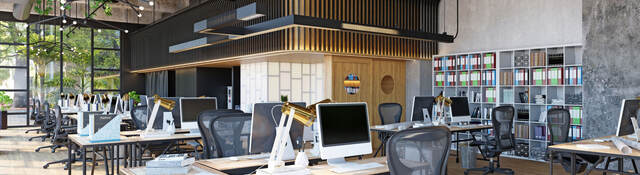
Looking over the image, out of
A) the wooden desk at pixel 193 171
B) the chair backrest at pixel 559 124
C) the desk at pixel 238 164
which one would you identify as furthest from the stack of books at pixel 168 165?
the chair backrest at pixel 559 124

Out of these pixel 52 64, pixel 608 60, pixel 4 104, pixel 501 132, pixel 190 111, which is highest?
pixel 52 64

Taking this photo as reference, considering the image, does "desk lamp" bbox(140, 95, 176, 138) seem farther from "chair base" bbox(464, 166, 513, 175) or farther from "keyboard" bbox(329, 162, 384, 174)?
"chair base" bbox(464, 166, 513, 175)

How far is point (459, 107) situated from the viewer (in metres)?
8.52

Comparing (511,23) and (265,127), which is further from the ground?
(511,23)

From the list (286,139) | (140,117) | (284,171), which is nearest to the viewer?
(286,139)

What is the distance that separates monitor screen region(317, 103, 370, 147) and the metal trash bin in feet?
15.1

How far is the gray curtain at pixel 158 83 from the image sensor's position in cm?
1678

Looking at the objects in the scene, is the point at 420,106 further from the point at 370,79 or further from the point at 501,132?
the point at 370,79

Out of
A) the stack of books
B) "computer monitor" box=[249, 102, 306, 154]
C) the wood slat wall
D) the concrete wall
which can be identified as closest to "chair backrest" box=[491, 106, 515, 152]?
the concrete wall

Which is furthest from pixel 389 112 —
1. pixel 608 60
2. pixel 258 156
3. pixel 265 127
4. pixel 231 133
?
pixel 258 156

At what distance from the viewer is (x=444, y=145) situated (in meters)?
3.13

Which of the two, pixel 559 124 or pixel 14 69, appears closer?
pixel 559 124

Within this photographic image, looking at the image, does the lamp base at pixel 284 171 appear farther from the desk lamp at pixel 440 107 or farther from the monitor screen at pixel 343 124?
the desk lamp at pixel 440 107

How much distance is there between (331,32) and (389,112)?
1851mm
